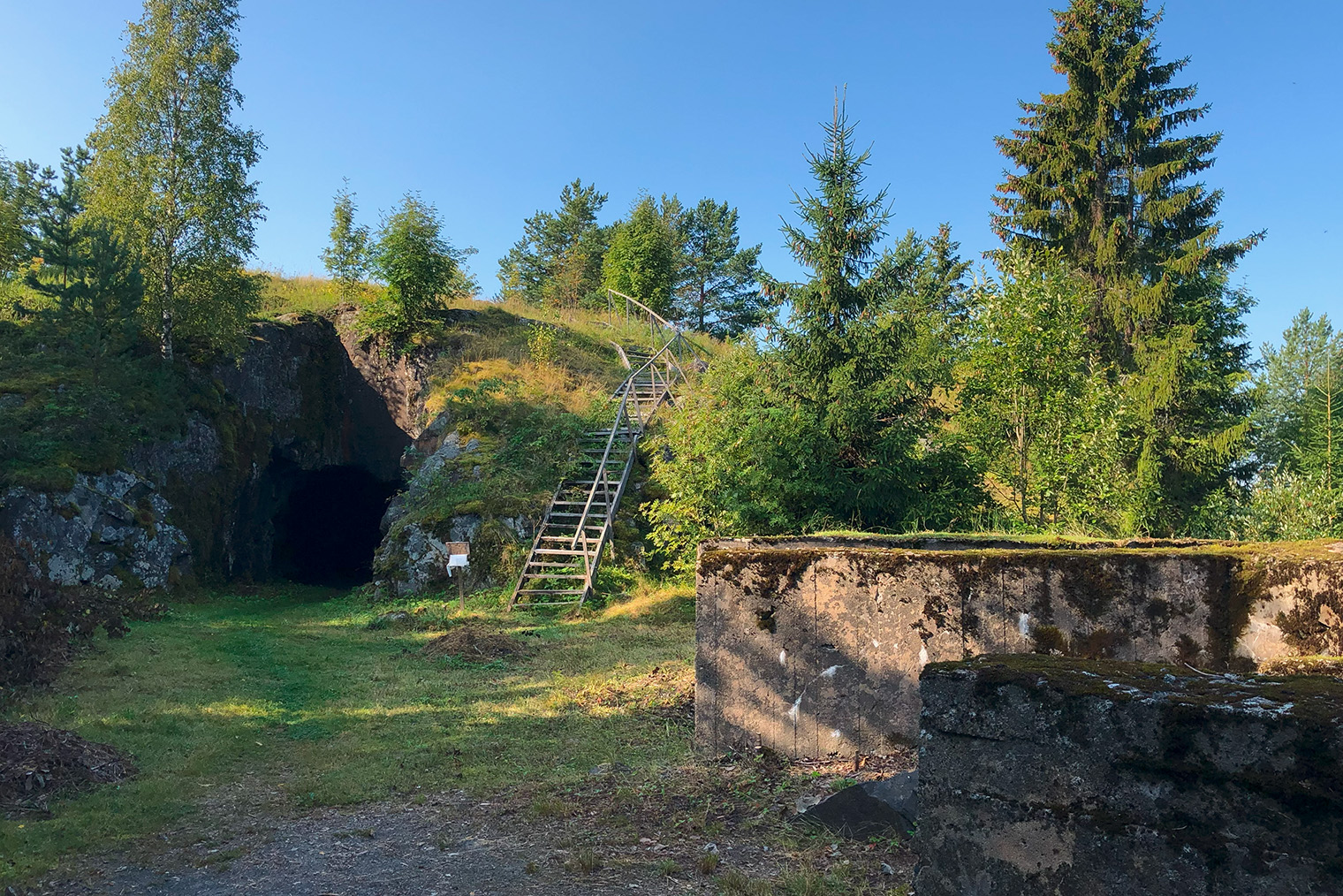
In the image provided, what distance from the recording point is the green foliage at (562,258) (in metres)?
44.6

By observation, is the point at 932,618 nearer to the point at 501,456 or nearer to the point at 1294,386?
the point at 501,456

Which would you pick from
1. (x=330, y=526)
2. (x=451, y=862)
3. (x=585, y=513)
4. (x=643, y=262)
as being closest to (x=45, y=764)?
(x=451, y=862)

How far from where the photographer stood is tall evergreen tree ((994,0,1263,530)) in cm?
1812

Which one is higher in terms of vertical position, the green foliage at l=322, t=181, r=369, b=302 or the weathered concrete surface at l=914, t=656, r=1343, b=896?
the green foliage at l=322, t=181, r=369, b=302

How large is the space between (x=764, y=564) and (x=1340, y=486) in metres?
17.5

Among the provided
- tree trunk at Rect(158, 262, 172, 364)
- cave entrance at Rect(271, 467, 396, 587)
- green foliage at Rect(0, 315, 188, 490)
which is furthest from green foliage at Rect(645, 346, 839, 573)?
cave entrance at Rect(271, 467, 396, 587)

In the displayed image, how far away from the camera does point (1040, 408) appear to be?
46.1 ft

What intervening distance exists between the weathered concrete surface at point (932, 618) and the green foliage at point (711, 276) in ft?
130

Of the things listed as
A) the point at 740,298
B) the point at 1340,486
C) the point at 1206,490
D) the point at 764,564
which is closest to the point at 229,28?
the point at 764,564

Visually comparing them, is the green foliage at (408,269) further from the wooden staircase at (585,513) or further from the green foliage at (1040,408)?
the green foliage at (1040,408)

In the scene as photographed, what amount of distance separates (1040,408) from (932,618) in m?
9.85

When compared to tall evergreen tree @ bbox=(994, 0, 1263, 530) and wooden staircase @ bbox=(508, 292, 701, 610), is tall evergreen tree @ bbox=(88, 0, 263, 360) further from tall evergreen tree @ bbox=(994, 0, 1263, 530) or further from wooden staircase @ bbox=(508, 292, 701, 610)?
tall evergreen tree @ bbox=(994, 0, 1263, 530)

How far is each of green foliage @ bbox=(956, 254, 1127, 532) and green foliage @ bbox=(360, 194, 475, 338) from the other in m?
15.9

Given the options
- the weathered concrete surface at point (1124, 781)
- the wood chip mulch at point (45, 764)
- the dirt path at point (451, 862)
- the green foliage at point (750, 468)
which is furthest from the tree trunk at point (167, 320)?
the weathered concrete surface at point (1124, 781)
